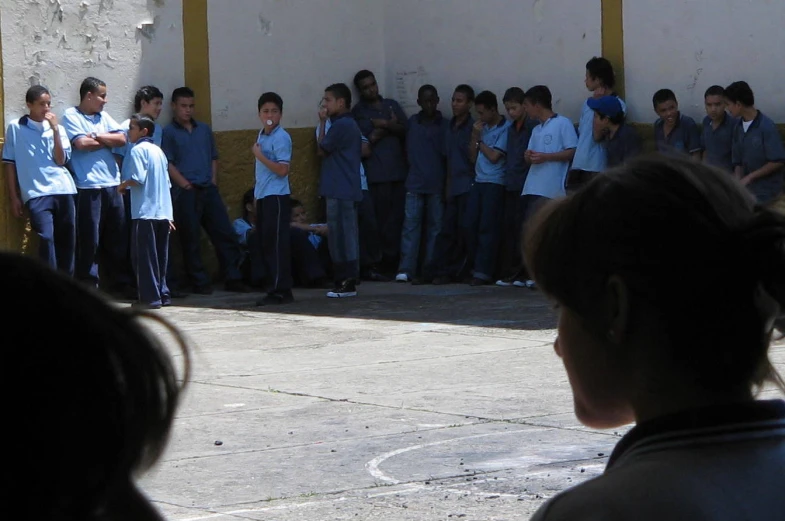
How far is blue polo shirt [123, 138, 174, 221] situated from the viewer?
11.9 metres

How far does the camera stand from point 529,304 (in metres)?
11.8

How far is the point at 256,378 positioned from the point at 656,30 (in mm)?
6378

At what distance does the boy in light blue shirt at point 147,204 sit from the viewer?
11.9 m

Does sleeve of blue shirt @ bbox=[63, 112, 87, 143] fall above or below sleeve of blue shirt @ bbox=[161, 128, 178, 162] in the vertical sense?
above

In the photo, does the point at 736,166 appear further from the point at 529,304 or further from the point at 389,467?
the point at 389,467

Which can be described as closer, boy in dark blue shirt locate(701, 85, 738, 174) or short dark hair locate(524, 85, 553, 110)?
boy in dark blue shirt locate(701, 85, 738, 174)

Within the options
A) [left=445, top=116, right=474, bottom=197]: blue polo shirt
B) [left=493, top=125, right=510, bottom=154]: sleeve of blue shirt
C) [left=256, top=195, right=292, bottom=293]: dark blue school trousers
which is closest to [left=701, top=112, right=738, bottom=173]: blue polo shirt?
[left=493, top=125, right=510, bottom=154]: sleeve of blue shirt

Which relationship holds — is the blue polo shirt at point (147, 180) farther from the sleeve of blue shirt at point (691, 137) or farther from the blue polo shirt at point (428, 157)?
the sleeve of blue shirt at point (691, 137)

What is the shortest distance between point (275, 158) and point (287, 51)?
3.16 metres

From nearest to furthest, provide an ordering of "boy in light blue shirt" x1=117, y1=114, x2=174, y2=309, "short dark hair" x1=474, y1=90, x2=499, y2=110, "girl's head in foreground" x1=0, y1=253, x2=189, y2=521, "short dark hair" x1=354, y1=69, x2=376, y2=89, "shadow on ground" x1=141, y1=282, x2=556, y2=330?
1. "girl's head in foreground" x1=0, y1=253, x2=189, y2=521
2. "shadow on ground" x1=141, y1=282, x2=556, y2=330
3. "boy in light blue shirt" x1=117, y1=114, x2=174, y2=309
4. "short dark hair" x1=474, y1=90, x2=499, y2=110
5. "short dark hair" x1=354, y1=69, x2=376, y2=89

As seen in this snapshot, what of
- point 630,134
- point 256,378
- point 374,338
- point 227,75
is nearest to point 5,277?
point 256,378

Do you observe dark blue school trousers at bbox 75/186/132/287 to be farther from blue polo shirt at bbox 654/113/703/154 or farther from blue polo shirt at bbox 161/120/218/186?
blue polo shirt at bbox 654/113/703/154

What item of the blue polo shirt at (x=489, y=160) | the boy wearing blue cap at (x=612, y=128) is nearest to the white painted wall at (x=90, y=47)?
the blue polo shirt at (x=489, y=160)

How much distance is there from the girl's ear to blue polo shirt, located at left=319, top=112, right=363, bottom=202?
36.1 ft
